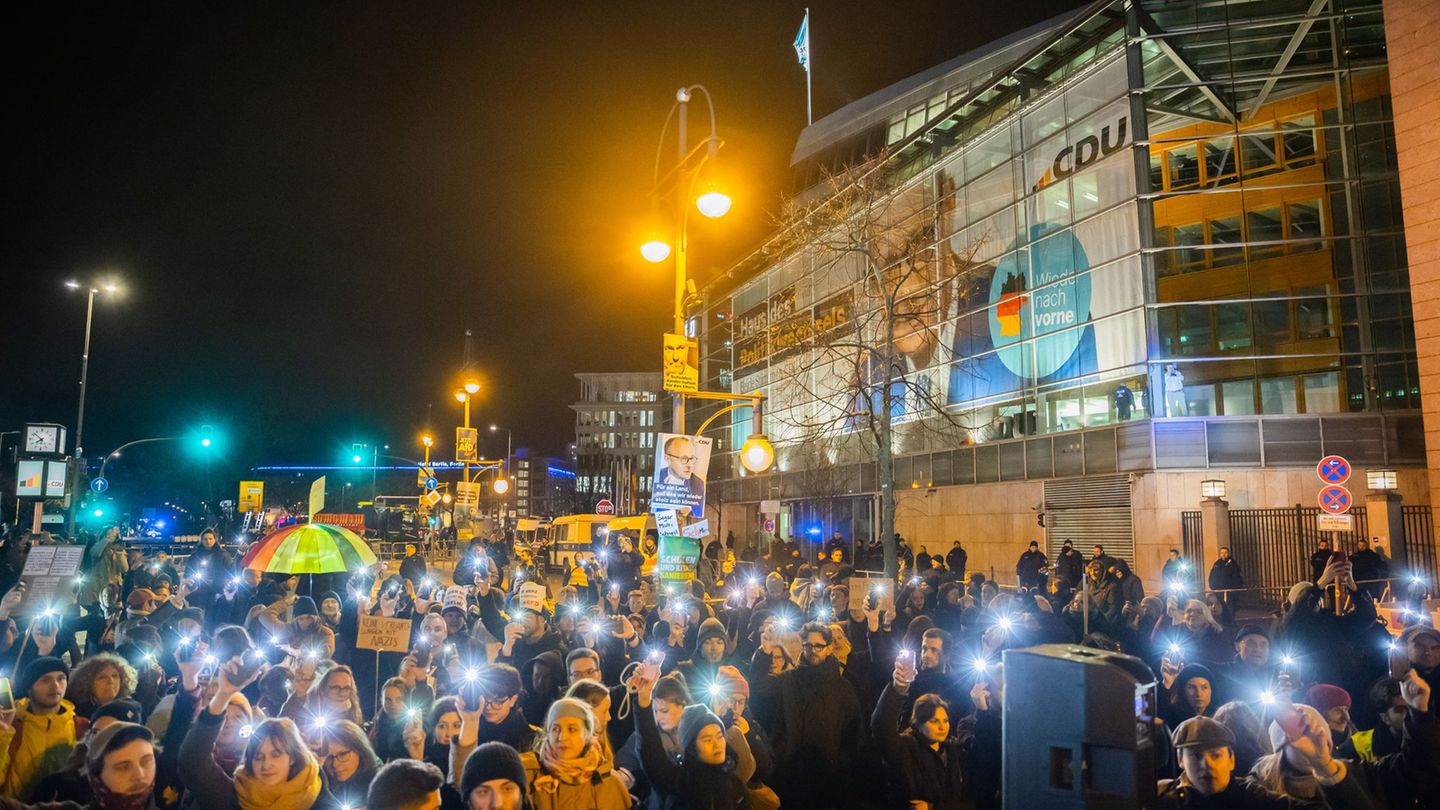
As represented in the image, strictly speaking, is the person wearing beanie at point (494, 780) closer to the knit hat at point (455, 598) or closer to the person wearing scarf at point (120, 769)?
the person wearing scarf at point (120, 769)

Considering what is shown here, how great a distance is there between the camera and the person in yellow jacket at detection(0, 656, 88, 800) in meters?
4.98

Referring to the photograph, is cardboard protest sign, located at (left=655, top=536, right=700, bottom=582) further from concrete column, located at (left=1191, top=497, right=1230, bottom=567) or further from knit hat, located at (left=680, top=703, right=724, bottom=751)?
concrete column, located at (left=1191, top=497, right=1230, bottom=567)

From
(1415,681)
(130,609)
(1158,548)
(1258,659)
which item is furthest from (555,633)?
(1158,548)

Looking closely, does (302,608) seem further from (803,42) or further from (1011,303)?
(803,42)

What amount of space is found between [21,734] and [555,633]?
4.13 meters

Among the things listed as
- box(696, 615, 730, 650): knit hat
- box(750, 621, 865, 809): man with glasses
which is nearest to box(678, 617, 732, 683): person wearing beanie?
box(696, 615, 730, 650): knit hat

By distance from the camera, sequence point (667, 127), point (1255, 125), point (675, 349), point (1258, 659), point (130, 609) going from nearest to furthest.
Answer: point (1258, 659) → point (130, 609) → point (675, 349) → point (667, 127) → point (1255, 125)

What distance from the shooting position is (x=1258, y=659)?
23.3ft

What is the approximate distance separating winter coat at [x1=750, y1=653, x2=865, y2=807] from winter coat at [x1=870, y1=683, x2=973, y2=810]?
1.85ft

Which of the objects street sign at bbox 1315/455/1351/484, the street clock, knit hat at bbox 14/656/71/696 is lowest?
knit hat at bbox 14/656/71/696

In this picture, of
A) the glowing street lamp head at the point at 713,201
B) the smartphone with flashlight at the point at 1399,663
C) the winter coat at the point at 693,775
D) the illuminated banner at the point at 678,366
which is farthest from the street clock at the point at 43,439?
the smartphone with flashlight at the point at 1399,663

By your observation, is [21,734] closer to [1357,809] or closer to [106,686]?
[106,686]

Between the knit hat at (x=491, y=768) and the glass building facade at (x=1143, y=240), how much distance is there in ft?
51.8

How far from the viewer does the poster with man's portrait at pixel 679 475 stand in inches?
408
